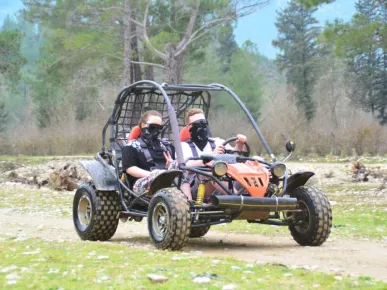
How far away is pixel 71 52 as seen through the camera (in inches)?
1666

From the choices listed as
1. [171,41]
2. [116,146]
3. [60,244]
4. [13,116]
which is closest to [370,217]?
[116,146]

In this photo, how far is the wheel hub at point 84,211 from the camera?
11930mm

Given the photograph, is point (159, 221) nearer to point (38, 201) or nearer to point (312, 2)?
point (38, 201)

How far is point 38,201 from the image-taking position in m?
19.1

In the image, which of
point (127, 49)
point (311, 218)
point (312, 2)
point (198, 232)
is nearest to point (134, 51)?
point (127, 49)

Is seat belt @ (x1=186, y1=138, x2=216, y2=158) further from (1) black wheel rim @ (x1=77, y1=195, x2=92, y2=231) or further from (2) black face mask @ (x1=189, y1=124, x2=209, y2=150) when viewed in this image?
(1) black wheel rim @ (x1=77, y1=195, x2=92, y2=231)

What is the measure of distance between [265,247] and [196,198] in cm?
109

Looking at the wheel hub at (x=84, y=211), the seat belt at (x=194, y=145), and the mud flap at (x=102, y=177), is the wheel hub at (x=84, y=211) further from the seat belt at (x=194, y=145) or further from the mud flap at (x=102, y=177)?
the seat belt at (x=194, y=145)

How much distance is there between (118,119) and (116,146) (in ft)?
1.35

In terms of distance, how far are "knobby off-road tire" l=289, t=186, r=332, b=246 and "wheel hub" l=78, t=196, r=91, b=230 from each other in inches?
116

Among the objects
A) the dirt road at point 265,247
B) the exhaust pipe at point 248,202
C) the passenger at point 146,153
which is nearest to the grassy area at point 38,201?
the dirt road at point 265,247

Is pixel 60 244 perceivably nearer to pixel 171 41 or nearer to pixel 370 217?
pixel 370 217

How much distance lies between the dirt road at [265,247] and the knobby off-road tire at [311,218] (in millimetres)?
147

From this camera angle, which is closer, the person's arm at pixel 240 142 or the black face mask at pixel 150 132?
the person's arm at pixel 240 142
